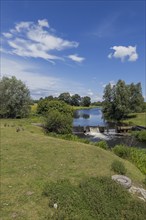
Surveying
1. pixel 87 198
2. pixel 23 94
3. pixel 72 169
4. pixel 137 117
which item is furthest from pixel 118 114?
pixel 87 198

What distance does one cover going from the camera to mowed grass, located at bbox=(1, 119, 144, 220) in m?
7.29

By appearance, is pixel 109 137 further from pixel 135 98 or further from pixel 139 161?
pixel 135 98

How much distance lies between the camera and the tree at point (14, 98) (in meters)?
42.8

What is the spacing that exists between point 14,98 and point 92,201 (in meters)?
37.2

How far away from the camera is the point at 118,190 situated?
8.55 metres

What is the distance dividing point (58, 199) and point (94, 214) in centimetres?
130

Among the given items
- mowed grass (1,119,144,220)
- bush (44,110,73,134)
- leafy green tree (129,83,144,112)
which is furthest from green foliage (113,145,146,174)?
leafy green tree (129,83,144,112)

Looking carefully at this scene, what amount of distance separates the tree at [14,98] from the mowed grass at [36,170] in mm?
26748

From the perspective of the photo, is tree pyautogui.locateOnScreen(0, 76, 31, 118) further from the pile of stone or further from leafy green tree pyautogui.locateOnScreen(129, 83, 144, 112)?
the pile of stone

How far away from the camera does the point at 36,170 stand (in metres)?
10.7

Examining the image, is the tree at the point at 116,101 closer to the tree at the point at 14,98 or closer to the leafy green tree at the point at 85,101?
the tree at the point at 14,98

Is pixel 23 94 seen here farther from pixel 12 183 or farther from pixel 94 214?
pixel 94 214

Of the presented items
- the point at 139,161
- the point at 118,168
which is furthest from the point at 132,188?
the point at 139,161

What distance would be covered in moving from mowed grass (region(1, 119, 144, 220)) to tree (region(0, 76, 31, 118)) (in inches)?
1053
